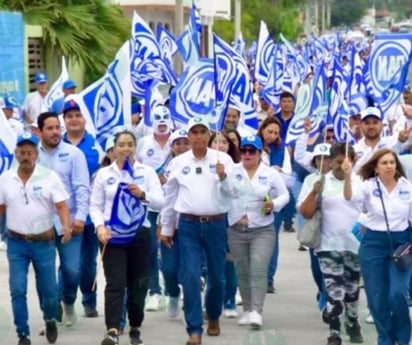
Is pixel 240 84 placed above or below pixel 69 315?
above

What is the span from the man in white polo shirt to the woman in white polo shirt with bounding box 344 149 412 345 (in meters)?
2.23

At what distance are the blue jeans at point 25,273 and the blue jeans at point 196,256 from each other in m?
0.98

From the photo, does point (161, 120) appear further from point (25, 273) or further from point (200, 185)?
point (25, 273)

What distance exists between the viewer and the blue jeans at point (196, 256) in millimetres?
11109

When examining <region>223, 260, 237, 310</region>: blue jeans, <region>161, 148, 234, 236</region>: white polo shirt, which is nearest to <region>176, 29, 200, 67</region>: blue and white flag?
<region>223, 260, 237, 310</region>: blue jeans

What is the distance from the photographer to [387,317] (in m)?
10.3

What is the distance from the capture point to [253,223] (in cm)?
1196

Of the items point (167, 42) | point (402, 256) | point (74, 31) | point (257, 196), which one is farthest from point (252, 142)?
point (74, 31)

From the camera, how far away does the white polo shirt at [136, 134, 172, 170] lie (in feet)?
42.7

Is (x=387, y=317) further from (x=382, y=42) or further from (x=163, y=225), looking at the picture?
(x=382, y=42)

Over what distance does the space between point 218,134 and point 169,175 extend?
73 cm

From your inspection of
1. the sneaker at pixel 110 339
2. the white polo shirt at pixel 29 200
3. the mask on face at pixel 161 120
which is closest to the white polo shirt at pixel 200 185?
the white polo shirt at pixel 29 200

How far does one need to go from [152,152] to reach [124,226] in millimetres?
2413

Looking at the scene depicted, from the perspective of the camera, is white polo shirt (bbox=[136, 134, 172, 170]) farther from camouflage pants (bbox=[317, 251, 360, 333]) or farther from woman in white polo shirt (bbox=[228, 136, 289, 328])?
camouflage pants (bbox=[317, 251, 360, 333])
